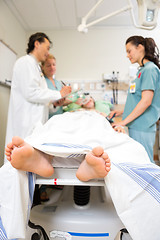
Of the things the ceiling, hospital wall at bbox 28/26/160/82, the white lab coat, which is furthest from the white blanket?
hospital wall at bbox 28/26/160/82

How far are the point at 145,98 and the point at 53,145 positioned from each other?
899 millimetres

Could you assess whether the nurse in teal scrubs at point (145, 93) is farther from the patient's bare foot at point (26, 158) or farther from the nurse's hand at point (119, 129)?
the patient's bare foot at point (26, 158)

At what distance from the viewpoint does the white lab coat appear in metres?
1.56

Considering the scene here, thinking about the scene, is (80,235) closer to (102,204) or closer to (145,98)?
(102,204)

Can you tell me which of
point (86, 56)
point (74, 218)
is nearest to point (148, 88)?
point (74, 218)

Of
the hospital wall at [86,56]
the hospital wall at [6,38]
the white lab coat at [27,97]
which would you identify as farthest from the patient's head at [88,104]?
the hospital wall at [6,38]

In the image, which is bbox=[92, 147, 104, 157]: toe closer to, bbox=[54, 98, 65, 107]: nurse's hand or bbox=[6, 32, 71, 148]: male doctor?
bbox=[6, 32, 71, 148]: male doctor

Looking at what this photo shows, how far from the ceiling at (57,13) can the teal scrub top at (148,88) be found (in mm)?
1192

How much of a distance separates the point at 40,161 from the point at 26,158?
0.23 ft

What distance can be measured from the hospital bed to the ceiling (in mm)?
2099

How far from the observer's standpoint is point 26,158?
0.67 meters

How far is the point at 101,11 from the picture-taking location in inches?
91.5

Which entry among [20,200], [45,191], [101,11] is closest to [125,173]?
[20,200]

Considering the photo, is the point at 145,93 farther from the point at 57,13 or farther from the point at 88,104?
the point at 57,13
